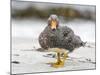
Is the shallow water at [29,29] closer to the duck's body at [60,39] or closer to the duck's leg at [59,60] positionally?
the duck's body at [60,39]

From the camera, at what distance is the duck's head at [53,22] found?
2.67 meters

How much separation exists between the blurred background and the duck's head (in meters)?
0.05

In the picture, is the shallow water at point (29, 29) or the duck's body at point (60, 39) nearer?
the shallow water at point (29, 29)

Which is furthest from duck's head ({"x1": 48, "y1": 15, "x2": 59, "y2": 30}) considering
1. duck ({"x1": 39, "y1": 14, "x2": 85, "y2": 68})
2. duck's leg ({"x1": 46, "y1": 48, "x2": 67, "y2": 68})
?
duck's leg ({"x1": 46, "y1": 48, "x2": 67, "y2": 68})

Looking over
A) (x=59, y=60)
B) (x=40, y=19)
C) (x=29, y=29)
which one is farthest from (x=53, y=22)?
(x=59, y=60)

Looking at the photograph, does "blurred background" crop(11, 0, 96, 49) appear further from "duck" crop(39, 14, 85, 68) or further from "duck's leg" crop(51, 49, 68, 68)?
"duck's leg" crop(51, 49, 68, 68)

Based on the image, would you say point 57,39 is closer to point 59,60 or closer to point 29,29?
point 59,60

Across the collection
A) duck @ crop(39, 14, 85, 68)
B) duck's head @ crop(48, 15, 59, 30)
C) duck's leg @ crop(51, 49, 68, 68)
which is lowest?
duck's leg @ crop(51, 49, 68, 68)

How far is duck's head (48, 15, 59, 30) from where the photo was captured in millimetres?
2666

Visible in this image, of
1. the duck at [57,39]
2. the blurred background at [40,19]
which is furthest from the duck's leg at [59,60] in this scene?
the blurred background at [40,19]

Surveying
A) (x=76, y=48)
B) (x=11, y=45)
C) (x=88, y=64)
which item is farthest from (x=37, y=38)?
(x=88, y=64)

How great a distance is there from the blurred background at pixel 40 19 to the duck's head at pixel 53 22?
0.15ft
